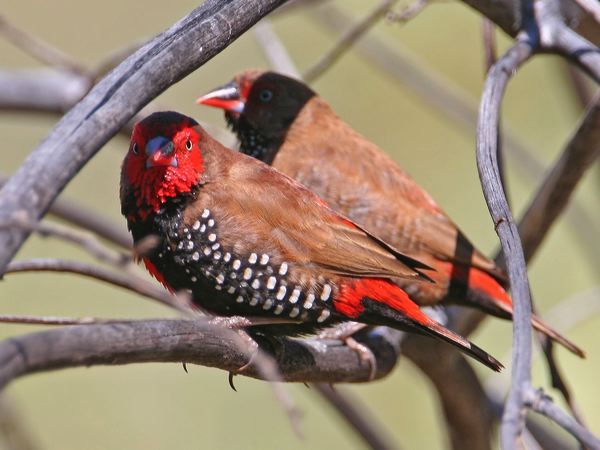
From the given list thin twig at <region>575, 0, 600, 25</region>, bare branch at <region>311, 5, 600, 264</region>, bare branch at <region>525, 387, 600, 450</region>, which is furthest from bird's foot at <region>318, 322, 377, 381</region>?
bare branch at <region>311, 5, 600, 264</region>

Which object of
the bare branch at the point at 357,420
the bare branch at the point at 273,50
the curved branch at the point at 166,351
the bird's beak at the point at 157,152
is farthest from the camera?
the bare branch at the point at 273,50

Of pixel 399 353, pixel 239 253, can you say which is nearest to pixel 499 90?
pixel 239 253

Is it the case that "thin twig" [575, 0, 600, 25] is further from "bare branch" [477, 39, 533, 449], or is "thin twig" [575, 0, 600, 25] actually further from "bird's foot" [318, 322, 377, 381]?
"bird's foot" [318, 322, 377, 381]

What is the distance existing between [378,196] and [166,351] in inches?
78.2

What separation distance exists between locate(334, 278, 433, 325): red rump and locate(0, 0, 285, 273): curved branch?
1.01m

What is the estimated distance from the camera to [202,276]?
10.6 ft

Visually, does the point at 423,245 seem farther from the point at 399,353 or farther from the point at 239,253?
the point at 239,253

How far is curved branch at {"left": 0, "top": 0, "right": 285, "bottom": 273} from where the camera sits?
192cm

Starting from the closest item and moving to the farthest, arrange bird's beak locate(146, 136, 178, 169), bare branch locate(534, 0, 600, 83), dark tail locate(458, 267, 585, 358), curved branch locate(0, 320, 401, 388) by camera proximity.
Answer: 1. curved branch locate(0, 320, 401, 388)
2. bare branch locate(534, 0, 600, 83)
3. bird's beak locate(146, 136, 178, 169)
4. dark tail locate(458, 267, 585, 358)

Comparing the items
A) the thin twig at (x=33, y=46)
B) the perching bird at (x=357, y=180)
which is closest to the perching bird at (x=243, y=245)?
the perching bird at (x=357, y=180)

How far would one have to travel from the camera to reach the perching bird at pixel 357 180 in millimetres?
3896

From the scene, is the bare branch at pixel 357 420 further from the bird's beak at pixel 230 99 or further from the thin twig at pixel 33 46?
the thin twig at pixel 33 46

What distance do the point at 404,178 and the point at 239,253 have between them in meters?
1.13

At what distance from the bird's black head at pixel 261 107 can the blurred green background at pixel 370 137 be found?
5.50ft
